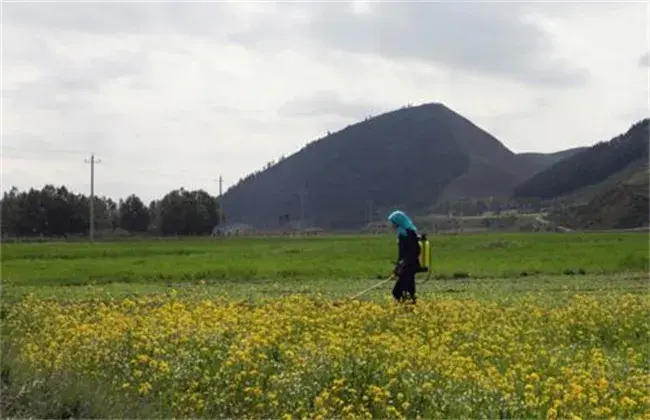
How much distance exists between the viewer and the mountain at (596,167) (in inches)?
6575

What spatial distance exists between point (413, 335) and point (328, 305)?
277cm

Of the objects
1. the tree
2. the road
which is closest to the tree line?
the tree

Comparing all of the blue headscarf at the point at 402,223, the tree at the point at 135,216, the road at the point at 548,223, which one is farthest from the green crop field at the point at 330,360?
the road at the point at 548,223

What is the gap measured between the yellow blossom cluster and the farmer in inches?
62.3

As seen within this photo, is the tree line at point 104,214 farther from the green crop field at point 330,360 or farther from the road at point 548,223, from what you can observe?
the green crop field at point 330,360

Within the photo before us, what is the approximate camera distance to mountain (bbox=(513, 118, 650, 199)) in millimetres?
167000

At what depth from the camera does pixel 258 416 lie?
8.29 m

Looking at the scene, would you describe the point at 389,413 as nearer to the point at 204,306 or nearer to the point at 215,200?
the point at 204,306

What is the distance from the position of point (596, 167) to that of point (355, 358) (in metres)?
176

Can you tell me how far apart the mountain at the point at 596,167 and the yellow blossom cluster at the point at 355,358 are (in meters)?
151

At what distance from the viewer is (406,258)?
15969 millimetres

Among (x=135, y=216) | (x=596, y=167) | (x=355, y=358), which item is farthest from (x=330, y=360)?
(x=596, y=167)

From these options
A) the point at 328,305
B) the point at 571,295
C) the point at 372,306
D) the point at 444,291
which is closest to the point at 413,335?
the point at 372,306

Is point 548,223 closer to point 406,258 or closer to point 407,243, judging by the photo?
point 407,243
